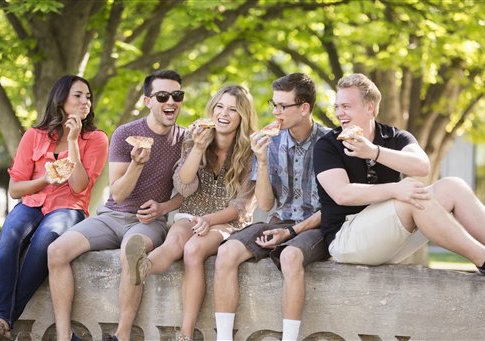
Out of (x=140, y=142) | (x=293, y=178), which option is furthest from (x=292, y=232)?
(x=140, y=142)

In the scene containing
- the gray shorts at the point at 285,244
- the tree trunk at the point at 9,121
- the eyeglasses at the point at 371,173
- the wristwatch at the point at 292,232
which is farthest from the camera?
the tree trunk at the point at 9,121

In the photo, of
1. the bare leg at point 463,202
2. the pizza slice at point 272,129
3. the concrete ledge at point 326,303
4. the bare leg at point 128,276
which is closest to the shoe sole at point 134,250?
the bare leg at point 128,276

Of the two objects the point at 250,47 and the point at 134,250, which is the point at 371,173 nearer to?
the point at 134,250

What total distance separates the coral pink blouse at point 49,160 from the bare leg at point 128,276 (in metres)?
0.84

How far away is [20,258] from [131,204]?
85cm

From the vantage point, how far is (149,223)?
6.18 m

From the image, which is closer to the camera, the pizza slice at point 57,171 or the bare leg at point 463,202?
the bare leg at point 463,202

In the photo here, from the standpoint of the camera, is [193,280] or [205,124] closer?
[193,280]

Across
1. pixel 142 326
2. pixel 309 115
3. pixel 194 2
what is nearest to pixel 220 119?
pixel 309 115

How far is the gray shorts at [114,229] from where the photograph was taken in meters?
6.07

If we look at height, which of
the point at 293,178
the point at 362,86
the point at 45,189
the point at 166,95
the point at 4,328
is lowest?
the point at 4,328

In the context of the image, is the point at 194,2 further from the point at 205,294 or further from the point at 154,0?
the point at 205,294

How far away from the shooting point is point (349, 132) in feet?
17.5

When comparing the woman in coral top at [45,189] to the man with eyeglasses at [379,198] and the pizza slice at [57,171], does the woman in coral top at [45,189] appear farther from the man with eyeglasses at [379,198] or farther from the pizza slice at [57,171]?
the man with eyeglasses at [379,198]
